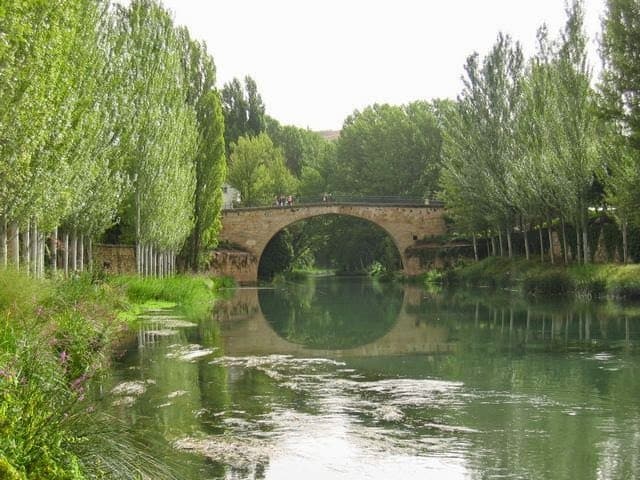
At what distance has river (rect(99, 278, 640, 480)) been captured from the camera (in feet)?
22.2

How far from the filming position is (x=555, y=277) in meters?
28.7

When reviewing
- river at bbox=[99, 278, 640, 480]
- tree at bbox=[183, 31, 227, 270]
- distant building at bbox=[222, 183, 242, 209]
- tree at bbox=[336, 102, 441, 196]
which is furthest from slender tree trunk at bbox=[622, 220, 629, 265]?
distant building at bbox=[222, 183, 242, 209]

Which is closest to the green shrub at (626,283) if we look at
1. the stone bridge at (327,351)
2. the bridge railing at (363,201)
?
the stone bridge at (327,351)

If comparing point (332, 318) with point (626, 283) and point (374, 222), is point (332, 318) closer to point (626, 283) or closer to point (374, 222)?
point (626, 283)

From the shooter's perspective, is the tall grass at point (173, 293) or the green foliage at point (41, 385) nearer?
the green foliage at point (41, 385)

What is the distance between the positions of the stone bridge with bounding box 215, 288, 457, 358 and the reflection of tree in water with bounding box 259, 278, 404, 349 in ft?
1.12

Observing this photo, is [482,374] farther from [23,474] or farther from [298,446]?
[23,474]

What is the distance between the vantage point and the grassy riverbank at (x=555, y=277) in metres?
24.6

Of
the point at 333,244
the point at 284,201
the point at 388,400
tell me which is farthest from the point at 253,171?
the point at 388,400

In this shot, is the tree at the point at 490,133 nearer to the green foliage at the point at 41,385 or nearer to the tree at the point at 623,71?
the tree at the point at 623,71

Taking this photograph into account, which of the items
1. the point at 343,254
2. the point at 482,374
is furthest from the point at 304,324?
the point at 343,254

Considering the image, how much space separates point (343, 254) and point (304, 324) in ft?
151

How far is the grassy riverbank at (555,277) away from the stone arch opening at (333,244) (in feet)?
40.6

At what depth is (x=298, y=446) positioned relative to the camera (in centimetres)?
735
